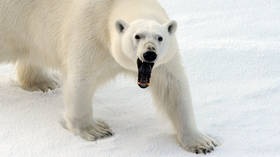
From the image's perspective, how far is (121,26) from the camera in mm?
4340

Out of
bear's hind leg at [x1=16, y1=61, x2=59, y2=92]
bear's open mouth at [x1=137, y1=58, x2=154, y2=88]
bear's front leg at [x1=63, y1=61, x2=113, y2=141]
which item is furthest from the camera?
bear's hind leg at [x1=16, y1=61, x2=59, y2=92]

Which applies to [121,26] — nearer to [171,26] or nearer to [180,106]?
[171,26]

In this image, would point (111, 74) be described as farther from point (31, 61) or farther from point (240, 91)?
point (240, 91)

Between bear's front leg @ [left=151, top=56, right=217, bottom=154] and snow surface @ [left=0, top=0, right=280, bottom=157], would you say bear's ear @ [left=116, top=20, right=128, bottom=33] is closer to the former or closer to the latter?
bear's front leg @ [left=151, top=56, right=217, bottom=154]

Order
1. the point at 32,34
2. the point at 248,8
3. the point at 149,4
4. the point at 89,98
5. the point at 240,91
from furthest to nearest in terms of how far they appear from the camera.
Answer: the point at 248,8 → the point at 240,91 → the point at 32,34 → the point at 89,98 → the point at 149,4

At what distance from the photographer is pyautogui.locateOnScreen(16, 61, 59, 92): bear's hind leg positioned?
6.11 metres

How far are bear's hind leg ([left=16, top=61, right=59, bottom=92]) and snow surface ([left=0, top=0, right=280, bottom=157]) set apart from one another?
0.11 meters

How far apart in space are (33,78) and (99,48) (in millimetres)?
1571

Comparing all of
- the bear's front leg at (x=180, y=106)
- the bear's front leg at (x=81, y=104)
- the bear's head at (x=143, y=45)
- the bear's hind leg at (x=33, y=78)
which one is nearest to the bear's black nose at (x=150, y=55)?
the bear's head at (x=143, y=45)

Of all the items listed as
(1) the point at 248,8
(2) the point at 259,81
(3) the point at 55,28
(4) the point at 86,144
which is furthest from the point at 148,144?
(1) the point at 248,8

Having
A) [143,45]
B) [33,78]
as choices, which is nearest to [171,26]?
[143,45]

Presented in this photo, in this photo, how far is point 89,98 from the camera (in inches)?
197

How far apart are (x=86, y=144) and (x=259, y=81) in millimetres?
2154

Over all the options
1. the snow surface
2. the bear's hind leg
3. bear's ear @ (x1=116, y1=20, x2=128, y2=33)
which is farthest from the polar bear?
the bear's hind leg
